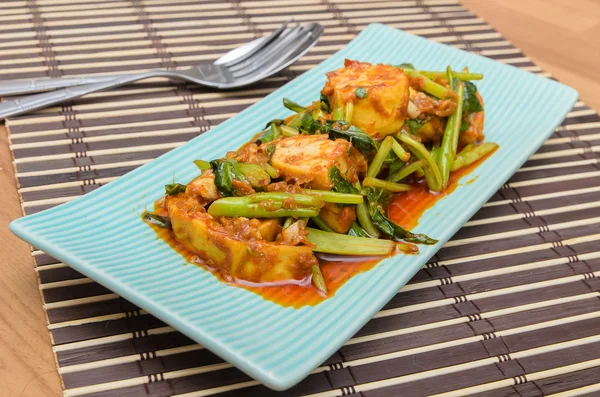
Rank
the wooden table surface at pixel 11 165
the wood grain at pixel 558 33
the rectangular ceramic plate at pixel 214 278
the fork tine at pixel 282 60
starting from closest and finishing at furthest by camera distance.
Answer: the rectangular ceramic plate at pixel 214 278 < the wooden table surface at pixel 11 165 < the fork tine at pixel 282 60 < the wood grain at pixel 558 33

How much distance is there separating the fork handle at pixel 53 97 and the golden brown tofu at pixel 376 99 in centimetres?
120

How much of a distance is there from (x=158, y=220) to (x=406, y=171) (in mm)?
1070

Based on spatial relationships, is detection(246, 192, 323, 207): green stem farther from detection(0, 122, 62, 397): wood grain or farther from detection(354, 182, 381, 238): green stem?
detection(0, 122, 62, 397): wood grain

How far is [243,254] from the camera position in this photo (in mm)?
2365

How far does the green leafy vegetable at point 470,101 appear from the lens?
10.7ft

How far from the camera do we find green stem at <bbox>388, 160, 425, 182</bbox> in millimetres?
2965

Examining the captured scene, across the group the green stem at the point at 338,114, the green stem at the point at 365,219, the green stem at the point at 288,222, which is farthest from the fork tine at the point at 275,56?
the green stem at the point at 288,222

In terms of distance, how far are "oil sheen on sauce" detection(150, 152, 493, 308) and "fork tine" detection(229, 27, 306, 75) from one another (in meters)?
1.33

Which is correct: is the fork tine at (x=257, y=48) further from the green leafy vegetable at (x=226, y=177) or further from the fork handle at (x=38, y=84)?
the green leafy vegetable at (x=226, y=177)

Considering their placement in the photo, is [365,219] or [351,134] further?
[351,134]

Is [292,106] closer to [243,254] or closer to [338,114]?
[338,114]

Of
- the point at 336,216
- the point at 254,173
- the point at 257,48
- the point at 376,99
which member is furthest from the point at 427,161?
the point at 257,48

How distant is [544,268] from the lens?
275 centimetres

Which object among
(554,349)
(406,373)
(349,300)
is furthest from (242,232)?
(554,349)
